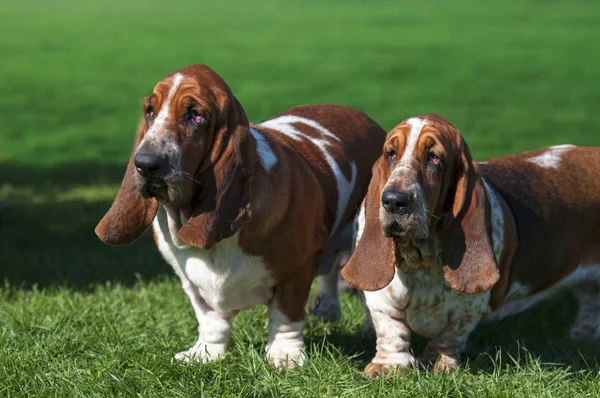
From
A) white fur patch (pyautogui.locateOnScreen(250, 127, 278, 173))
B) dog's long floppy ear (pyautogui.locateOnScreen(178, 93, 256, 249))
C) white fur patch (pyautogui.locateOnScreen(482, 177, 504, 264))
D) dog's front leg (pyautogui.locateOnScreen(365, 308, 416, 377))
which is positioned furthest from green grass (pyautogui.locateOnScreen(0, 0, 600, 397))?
white fur patch (pyautogui.locateOnScreen(250, 127, 278, 173))

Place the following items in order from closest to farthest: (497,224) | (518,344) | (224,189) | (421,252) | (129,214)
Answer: (224,189), (421,252), (129,214), (497,224), (518,344)

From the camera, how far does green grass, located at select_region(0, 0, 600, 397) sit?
5043 mm

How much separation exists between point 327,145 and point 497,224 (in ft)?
3.87

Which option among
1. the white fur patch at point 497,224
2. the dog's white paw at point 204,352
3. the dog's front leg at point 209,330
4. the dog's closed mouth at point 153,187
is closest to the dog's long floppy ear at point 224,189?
the dog's closed mouth at point 153,187

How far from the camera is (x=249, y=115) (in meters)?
16.8

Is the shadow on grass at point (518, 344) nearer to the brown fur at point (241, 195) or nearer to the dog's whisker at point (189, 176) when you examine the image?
the brown fur at point (241, 195)

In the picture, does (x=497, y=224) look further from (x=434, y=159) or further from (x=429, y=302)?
(x=434, y=159)

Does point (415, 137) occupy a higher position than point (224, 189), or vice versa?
point (415, 137)

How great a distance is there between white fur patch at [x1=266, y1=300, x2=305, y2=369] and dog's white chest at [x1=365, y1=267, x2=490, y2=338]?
45 cm

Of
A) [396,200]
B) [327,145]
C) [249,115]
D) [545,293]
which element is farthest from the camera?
[249,115]

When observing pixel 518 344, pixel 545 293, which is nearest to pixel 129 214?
pixel 518 344

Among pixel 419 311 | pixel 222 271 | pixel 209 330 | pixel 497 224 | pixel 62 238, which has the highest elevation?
pixel 497 224

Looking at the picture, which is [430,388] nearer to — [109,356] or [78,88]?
[109,356]

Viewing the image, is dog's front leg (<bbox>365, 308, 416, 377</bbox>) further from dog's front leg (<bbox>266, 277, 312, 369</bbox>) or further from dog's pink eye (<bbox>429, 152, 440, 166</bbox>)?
dog's pink eye (<bbox>429, 152, 440, 166</bbox>)
